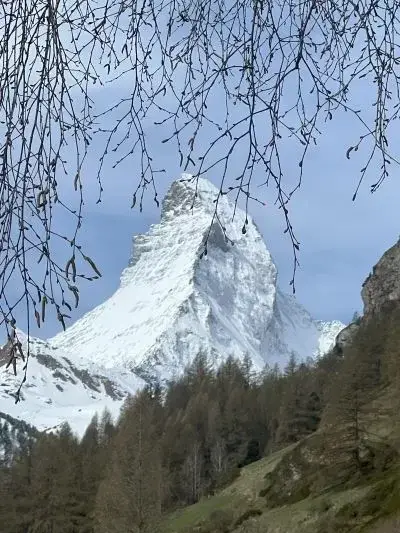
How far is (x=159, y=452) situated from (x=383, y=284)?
31015mm

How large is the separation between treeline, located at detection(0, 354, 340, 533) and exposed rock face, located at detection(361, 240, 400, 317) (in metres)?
6.14

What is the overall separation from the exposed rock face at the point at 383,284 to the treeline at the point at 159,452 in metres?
6.14

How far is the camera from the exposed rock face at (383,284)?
208ft

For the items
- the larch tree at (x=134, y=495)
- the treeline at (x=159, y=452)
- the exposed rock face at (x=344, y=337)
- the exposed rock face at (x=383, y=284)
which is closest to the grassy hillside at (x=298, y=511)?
the larch tree at (x=134, y=495)

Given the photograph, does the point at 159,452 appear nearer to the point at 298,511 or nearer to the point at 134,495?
the point at 298,511

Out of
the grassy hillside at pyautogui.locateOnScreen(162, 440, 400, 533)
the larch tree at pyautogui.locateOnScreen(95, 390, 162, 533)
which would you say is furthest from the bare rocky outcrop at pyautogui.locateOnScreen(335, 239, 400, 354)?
the larch tree at pyautogui.locateOnScreen(95, 390, 162, 533)

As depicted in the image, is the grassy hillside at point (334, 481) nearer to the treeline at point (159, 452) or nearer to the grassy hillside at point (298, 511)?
the grassy hillside at point (298, 511)

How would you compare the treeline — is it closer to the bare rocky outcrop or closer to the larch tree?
the larch tree

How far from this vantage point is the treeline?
80.5 ft

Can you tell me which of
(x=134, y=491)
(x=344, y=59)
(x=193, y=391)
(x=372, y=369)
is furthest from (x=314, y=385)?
(x=344, y=59)

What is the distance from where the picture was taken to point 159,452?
135 ft

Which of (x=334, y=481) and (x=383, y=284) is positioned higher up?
(x=383, y=284)

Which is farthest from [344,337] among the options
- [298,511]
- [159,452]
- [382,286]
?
[298,511]

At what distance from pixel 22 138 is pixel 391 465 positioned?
2633cm
